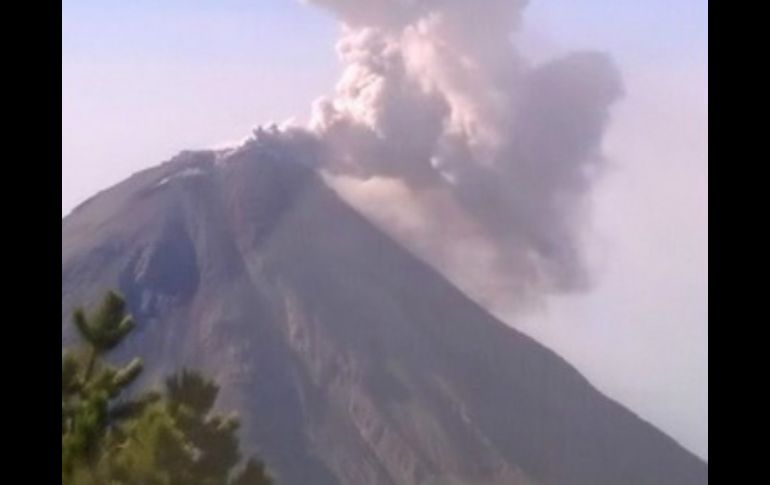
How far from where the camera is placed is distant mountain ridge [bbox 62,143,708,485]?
3984cm

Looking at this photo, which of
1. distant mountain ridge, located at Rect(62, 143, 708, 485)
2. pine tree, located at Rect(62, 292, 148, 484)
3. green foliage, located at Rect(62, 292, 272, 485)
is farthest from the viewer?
distant mountain ridge, located at Rect(62, 143, 708, 485)

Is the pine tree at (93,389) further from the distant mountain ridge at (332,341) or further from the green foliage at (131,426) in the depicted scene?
the distant mountain ridge at (332,341)

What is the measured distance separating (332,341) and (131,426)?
44983 mm

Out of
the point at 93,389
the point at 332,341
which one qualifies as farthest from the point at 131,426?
the point at 332,341

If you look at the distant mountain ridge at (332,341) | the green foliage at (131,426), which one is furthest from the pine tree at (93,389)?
the distant mountain ridge at (332,341)

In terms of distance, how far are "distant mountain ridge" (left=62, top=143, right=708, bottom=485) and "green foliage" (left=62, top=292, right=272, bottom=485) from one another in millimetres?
28760

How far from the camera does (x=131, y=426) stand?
547 cm

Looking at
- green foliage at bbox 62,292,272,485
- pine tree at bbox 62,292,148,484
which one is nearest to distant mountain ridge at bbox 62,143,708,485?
green foliage at bbox 62,292,272,485

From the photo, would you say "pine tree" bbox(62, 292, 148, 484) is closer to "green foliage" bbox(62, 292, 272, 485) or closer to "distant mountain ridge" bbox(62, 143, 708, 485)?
"green foliage" bbox(62, 292, 272, 485)
